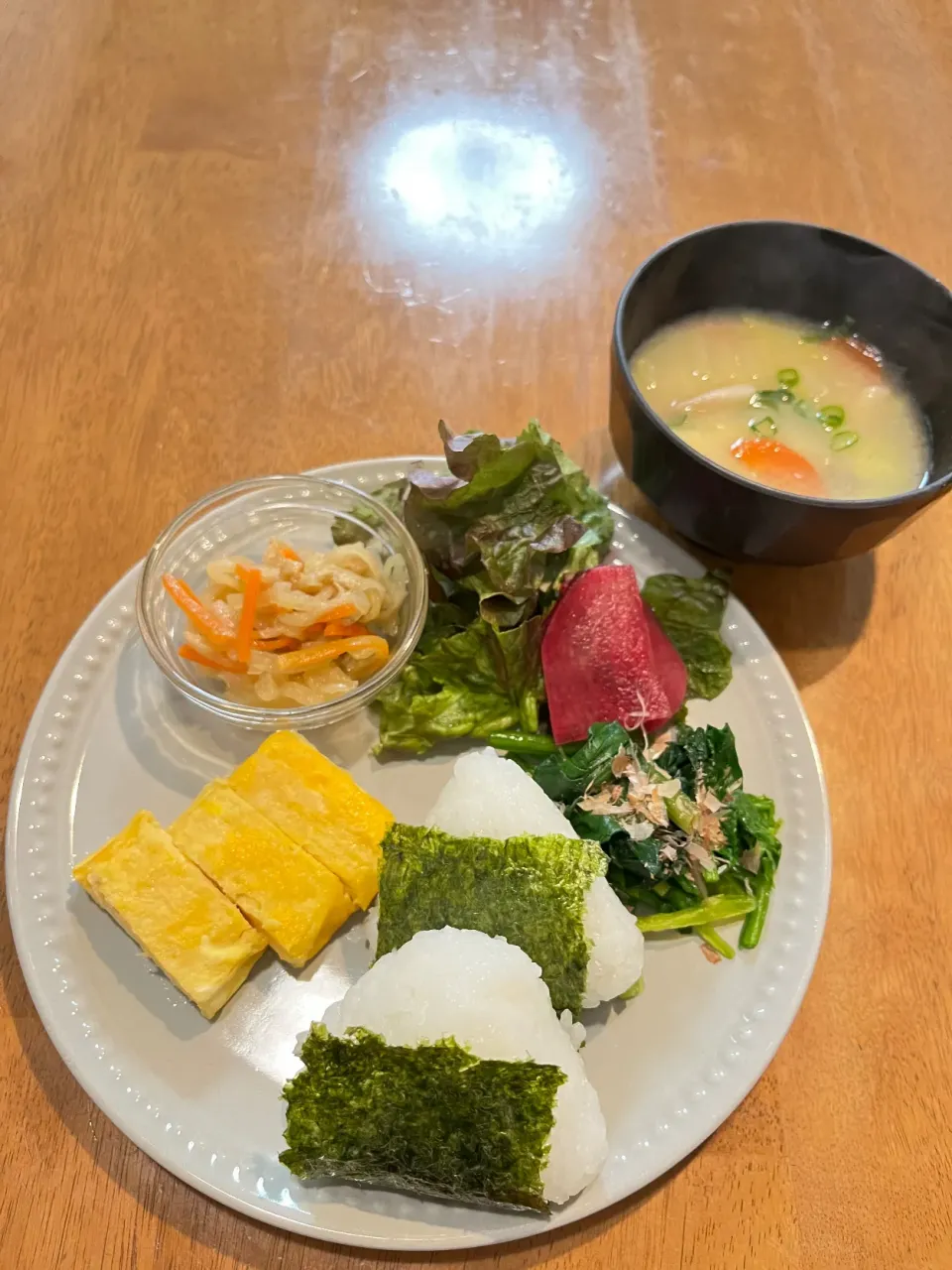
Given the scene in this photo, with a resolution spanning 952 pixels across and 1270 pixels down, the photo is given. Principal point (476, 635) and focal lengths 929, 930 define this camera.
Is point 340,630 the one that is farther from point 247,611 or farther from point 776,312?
point 776,312

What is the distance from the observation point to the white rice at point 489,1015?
1453 millimetres

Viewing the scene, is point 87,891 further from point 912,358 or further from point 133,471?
point 912,358

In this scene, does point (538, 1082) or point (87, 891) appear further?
point (87, 891)

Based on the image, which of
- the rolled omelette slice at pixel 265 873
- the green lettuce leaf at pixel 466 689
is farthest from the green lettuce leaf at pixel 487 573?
the rolled omelette slice at pixel 265 873

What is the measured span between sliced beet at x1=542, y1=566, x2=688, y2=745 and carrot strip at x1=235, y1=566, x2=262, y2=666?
62cm

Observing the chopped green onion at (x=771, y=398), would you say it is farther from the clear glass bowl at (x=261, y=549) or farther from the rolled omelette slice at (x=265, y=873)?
the rolled omelette slice at (x=265, y=873)

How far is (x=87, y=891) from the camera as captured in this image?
175 centimetres

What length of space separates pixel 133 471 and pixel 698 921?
1.71 m

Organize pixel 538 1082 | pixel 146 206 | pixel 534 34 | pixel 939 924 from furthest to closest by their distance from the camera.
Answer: pixel 534 34, pixel 146 206, pixel 939 924, pixel 538 1082

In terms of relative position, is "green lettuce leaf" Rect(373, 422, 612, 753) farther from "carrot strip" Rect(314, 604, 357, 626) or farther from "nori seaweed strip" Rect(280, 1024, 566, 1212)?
"nori seaweed strip" Rect(280, 1024, 566, 1212)

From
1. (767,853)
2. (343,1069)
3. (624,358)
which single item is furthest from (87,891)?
(624,358)

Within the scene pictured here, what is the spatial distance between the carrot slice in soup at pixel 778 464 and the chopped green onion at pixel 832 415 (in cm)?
14

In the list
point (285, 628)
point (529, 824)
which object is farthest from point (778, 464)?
point (285, 628)

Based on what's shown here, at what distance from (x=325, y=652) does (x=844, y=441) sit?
1285 mm
